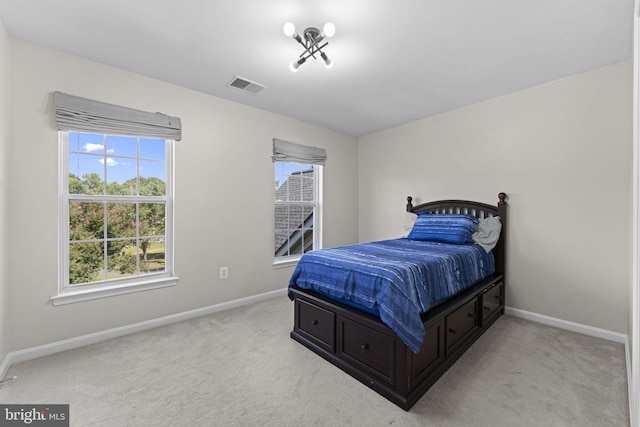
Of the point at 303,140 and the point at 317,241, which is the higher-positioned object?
the point at 303,140

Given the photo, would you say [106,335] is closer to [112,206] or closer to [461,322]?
[112,206]

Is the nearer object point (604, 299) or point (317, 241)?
point (604, 299)

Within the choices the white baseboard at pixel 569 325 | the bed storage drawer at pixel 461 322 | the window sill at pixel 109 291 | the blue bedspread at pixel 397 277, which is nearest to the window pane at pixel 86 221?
the window sill at pixel 109 291

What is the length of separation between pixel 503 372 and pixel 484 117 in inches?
107

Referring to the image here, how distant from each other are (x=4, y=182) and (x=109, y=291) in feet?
3.75

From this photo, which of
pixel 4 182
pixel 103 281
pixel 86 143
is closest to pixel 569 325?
pixel 103 281

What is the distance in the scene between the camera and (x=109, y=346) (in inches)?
94.4

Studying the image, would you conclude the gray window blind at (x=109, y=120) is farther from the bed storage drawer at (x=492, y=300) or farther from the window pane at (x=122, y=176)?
the bed storage drawer at (x=492, y=300)

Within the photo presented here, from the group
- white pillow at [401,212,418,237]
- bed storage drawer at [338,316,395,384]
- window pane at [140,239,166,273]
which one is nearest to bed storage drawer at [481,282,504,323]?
white pillow at [401,212,418,237]

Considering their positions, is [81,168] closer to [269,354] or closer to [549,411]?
[269,354]

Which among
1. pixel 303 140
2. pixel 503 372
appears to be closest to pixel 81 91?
pixel 303 140

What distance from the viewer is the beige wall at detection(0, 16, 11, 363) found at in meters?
1.99

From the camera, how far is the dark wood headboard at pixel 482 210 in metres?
3.13

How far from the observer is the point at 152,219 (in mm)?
2875
